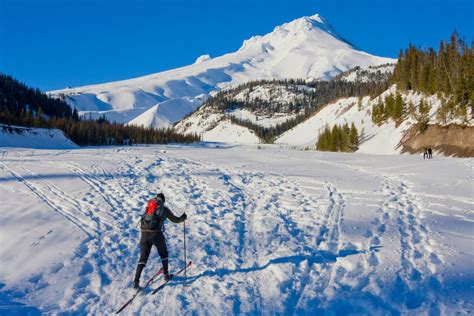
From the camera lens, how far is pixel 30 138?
8944 cm

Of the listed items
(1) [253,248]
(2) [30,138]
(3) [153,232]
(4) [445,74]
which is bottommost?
(1) [253,248]

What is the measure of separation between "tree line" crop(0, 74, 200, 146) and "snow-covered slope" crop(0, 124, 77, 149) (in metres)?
10.8

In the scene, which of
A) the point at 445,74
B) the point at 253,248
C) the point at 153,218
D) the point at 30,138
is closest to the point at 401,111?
the point at 445,74

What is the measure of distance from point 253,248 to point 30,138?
91.9 meters

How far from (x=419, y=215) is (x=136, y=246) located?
1171cm

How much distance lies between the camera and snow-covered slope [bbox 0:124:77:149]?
8400 cm

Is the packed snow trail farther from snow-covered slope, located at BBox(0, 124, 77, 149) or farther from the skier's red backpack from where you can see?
snow-covered slope, located at BBox(0, 124, 77, 149)

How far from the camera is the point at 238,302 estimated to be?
8883 millimetres

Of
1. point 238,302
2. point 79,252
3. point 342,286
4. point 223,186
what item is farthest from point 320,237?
point 223,186

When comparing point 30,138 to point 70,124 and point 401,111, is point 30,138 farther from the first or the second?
point 401,111

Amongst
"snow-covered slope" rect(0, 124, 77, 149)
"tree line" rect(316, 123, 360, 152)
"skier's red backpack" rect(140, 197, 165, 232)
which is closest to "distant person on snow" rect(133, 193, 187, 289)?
"skier's red backpack" rect(140, 197, 165, 232)

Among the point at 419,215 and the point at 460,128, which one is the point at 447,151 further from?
the point at 419,215

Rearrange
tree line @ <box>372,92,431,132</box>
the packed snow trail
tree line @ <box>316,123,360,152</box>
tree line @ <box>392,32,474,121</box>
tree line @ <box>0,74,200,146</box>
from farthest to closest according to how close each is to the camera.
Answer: tree line @ <box>0,74,200,146</box> → tree line @ <box>316,123,360,152</box> → tree line @ <box>372,92,431,132</box> → tree line @ <box>392,32,474,121</box> → the packed snow trail

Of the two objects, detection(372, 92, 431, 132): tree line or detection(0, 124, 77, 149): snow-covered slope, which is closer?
detection(372, 92, 431, 132): tree line
